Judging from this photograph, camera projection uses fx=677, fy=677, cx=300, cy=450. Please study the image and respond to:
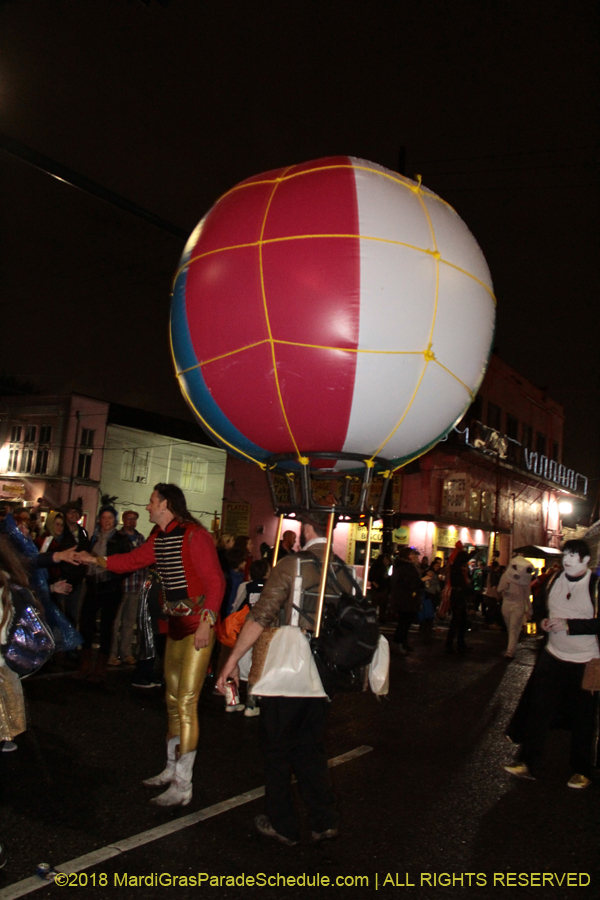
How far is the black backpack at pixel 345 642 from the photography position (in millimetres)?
3549

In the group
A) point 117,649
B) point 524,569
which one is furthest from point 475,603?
point 117,649

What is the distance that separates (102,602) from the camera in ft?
24.1

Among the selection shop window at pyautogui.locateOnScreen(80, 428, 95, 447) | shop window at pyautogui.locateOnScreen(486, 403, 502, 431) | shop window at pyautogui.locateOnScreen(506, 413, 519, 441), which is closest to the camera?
shop window at pyautogui.locateOnScreen(486, 403, 502, 431)

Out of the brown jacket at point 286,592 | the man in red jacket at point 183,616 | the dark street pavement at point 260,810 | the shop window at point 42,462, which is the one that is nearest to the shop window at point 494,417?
the shop window at point 42,462

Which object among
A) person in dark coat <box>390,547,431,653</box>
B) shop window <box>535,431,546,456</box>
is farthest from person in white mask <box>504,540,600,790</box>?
shop window <box>535,431,546,456</box>

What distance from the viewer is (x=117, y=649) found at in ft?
26.7

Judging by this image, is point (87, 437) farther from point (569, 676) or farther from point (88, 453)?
point (569, 676)

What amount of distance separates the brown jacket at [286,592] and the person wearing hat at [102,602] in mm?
3779

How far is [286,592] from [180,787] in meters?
1.42

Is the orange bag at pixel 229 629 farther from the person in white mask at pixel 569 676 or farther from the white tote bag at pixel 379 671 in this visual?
the person in white mask at pixel 569 676

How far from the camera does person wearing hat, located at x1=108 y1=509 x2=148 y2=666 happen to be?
300 inches

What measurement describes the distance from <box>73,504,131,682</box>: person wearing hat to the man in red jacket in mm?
2832

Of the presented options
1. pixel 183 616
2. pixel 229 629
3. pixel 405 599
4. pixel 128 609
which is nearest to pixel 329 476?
pixel 183 616

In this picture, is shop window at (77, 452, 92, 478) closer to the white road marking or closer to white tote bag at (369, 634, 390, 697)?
the white road marking
